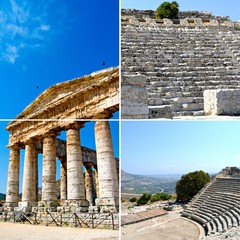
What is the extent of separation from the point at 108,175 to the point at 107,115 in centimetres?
177

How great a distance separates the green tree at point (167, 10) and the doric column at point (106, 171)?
16.5 meters

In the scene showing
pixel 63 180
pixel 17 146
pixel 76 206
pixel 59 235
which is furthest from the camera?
pixel 63 180

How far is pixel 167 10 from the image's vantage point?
25.2 metres

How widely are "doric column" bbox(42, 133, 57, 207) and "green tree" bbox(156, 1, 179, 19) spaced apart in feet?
51.1

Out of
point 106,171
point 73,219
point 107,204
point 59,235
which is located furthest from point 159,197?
point 106,171

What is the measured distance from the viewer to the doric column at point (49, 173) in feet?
42.1

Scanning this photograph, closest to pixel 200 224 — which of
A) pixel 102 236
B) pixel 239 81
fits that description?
pixel 102 236

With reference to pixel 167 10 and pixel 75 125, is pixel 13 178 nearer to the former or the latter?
pixel 75 125

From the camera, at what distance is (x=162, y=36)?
15.3m

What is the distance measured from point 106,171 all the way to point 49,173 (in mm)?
3349

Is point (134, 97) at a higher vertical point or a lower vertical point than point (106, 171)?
higher

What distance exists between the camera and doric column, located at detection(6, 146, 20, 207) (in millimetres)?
13289

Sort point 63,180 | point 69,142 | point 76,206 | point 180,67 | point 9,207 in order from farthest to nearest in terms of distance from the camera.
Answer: point 63,180 → point 9,207 → point 180,67 → point 69,142 → point 76,206

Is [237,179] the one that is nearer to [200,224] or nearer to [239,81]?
[239,81]
